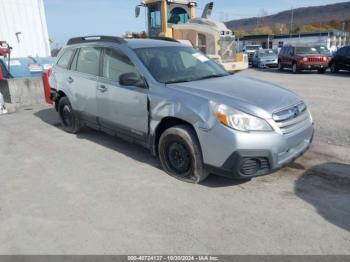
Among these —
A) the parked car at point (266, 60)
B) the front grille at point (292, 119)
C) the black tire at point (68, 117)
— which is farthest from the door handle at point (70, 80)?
the parked car at point (266, 60)

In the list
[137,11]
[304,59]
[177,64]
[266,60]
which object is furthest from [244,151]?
[266,60]

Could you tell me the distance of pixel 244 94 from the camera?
12.6 ft

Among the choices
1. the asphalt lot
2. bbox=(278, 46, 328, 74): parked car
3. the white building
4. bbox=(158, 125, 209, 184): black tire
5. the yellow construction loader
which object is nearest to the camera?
the asphalt lot

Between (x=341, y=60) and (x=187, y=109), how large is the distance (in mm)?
17405

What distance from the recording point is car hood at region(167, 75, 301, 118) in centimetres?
355

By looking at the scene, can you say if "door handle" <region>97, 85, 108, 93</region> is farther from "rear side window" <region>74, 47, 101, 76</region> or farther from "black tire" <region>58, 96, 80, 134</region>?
"black tire" <region>58, 96, 80, 134</region>

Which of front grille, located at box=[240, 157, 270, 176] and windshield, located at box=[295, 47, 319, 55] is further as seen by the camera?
windshield, located at box=[295, 47, 319, 55]

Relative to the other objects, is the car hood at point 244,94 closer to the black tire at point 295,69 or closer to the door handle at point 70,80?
the door handle at point 70,80

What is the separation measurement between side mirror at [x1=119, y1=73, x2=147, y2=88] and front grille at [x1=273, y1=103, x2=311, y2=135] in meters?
1.80

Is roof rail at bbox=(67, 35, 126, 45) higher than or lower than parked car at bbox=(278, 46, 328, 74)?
higher

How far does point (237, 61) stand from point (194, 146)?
30.2 ft

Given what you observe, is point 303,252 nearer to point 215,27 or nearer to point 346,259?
point 346,259

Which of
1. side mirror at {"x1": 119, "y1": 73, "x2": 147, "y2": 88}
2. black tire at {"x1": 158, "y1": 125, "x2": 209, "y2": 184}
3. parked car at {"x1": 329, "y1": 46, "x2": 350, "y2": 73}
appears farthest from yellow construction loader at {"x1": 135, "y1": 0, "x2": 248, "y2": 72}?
parked car at {"x1": 329, "y1": 46, "x2": 350, "y2": 73}

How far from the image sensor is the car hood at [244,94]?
355 centimetres
